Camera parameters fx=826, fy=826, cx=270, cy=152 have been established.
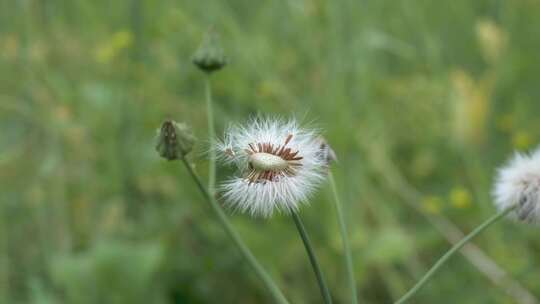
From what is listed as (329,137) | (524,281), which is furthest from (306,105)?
(524,281)

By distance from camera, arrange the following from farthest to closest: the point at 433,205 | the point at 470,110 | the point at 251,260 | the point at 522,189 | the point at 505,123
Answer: the point at 505,123 < the point at 470,110 < the point at 433,205 < the point at 522,189 < the point at 251,260

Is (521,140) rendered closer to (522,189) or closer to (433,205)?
(433,205)

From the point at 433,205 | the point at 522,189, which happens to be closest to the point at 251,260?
the point at 522,189

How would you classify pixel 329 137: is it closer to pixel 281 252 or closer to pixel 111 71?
pixel 281 252

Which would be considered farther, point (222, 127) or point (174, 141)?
point (222, 127)

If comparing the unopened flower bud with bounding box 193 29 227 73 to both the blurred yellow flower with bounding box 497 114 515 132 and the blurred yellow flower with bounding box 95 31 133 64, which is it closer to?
the blurred yellow flower with bounding box 95 31 133 64

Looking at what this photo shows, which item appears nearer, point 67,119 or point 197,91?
point 67,119
